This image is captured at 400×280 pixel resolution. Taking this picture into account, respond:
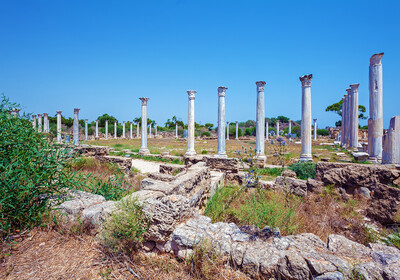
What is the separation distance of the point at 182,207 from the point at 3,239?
2.14m

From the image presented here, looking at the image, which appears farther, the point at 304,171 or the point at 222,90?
the point at 222,90

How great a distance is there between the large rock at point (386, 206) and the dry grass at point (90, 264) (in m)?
3.81

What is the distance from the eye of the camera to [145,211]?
8.50 feet

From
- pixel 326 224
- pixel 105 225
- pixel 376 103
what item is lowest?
pixel 326 224

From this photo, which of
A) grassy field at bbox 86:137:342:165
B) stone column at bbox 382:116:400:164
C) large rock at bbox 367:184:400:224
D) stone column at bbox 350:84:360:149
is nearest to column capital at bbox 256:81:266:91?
grassy field at bbox 86:137:342:165

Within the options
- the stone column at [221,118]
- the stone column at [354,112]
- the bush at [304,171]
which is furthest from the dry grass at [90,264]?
the stone column at [354,112]

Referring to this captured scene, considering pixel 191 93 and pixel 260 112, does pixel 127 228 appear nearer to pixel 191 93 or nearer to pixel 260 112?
pixel 260 112

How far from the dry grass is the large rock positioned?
3.81 m

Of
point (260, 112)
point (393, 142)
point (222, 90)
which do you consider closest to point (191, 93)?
point (222, 90)

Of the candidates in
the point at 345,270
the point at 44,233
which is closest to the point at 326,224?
the point at 345,270

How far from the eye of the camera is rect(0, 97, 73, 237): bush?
106 inches

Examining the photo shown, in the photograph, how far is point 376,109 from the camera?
12578mm

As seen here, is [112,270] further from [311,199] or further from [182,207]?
Answer: [311,199]

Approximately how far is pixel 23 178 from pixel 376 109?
15.6 meters
